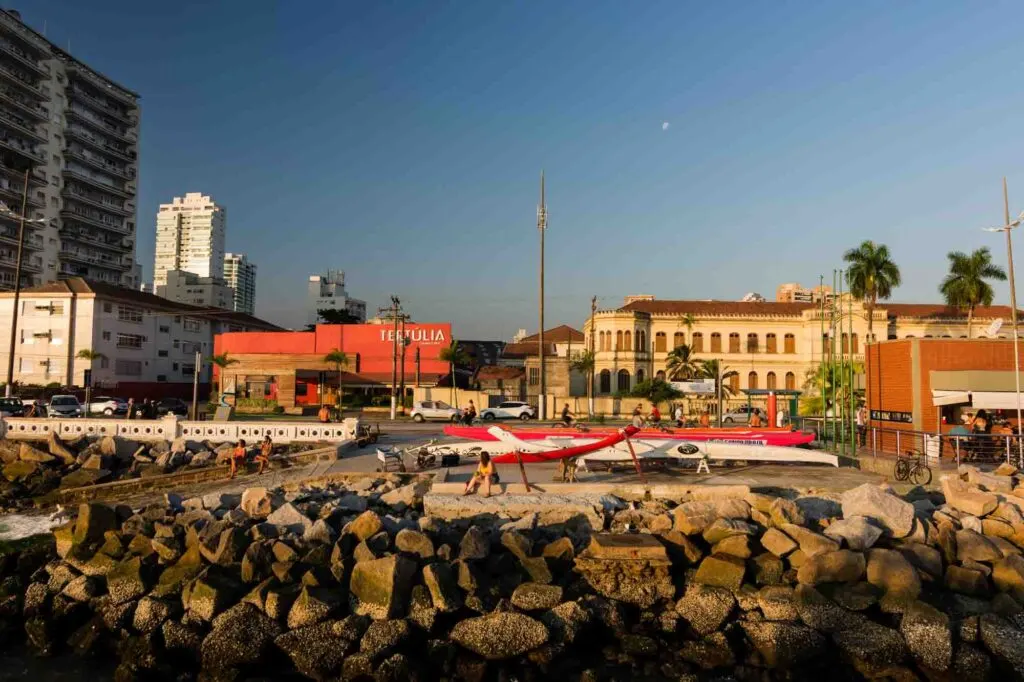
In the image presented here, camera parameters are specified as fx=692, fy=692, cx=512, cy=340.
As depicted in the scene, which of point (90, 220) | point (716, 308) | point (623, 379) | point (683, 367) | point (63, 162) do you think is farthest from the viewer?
point (90, 220)

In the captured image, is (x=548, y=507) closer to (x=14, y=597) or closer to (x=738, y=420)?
(x=14, y=597)

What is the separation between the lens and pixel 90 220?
291 ft

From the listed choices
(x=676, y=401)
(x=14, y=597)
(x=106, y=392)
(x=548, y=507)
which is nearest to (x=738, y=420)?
(x=676, y=401)

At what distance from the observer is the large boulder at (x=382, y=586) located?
11.6 m

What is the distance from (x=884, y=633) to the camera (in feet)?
36.6

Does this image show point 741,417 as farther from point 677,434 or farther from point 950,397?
point 677,434

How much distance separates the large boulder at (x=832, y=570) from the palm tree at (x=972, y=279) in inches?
2341

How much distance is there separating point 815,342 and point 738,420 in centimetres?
2485

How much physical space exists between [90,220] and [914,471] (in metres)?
97.2

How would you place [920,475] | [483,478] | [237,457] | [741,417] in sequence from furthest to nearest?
[741,417], [237,457], [920,475], [483,478]

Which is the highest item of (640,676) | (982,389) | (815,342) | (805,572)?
(815,342)

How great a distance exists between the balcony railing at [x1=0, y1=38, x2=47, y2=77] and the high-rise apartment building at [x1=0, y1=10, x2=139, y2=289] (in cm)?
12

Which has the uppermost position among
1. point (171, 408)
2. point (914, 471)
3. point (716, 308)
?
point (716, 308)

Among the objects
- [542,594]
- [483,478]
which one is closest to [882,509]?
[542,594]
